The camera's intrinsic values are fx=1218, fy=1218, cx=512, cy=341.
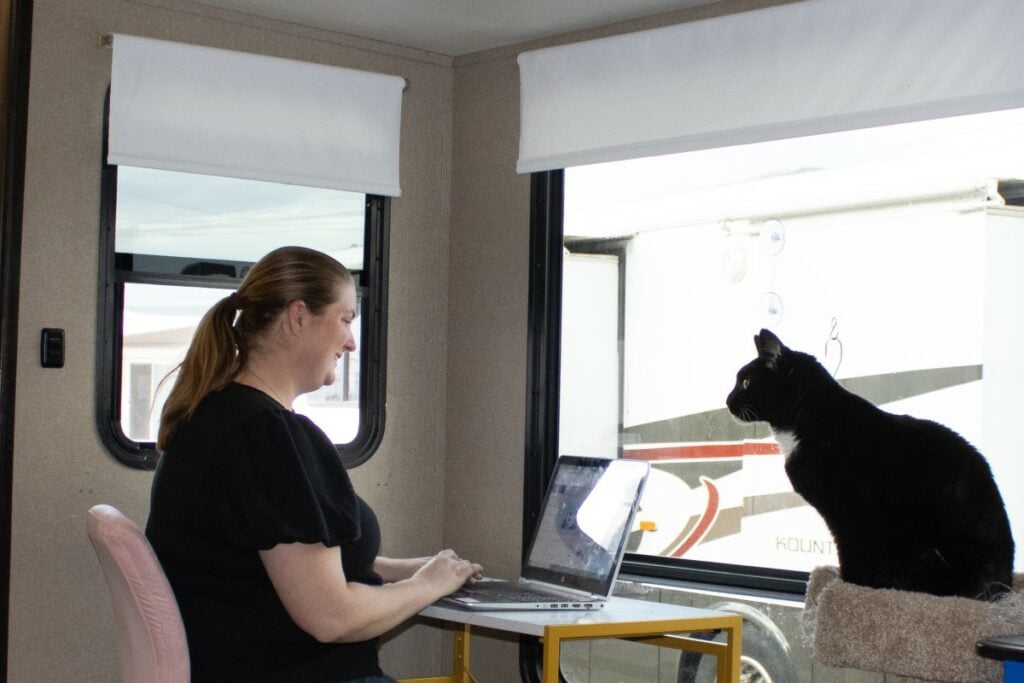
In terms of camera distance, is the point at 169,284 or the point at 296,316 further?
the point at 169,284

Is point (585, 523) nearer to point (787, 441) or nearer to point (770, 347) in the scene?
point (787, 441)

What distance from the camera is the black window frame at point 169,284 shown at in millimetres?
3240

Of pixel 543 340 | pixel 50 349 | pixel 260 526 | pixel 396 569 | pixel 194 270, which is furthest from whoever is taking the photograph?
pixel 543 340

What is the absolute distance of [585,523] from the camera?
2.83 m

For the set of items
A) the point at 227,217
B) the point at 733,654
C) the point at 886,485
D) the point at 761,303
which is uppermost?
the point at 227,217

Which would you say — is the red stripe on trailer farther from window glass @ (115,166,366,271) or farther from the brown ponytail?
the brown ponytail

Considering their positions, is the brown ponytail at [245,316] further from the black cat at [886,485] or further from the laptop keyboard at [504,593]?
the black cat at [886,485]

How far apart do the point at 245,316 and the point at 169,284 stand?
4.23 feet

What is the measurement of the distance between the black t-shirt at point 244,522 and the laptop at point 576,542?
0.62 metres

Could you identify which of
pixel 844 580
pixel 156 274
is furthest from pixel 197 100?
pixel 844 580

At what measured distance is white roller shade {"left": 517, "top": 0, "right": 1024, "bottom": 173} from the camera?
2.74 meters

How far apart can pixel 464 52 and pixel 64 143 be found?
1262mm

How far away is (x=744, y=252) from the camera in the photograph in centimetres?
322

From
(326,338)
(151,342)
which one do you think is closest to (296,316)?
(326,338)
